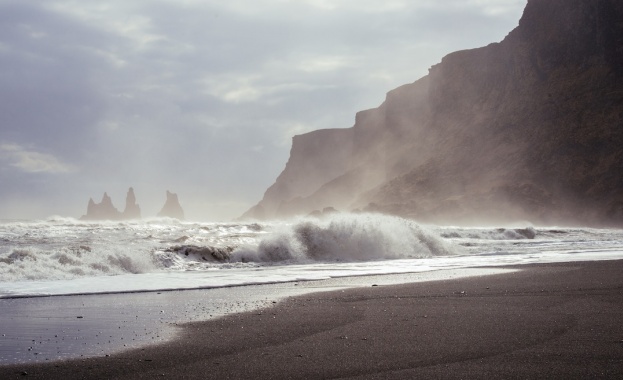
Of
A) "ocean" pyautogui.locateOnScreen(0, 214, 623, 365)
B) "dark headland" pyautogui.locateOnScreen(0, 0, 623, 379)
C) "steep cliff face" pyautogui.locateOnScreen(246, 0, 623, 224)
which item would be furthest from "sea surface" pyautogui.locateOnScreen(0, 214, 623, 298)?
"steep cliff face" pyautogui.locateOnScreen(246, 0, 623, 224)

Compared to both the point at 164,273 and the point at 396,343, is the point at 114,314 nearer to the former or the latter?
the point at 396,343

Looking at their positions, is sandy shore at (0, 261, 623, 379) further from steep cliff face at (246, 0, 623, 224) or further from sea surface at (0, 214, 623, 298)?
steep cliff face at (246, 0, 623, 224)

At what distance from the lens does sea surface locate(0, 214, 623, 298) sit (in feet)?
44.8

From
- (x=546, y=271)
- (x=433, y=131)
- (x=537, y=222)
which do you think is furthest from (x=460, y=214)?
(x=546, y=271)

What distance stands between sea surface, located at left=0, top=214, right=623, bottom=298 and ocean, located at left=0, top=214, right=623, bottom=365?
0.11ft

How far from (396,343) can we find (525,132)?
84.3 meters

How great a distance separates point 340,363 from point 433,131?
341 feet

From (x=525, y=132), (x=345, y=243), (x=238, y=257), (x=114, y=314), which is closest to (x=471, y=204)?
(x=525, y=132)

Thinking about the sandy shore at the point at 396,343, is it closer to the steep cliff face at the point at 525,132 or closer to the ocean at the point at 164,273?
the ocean at the point at 164,273

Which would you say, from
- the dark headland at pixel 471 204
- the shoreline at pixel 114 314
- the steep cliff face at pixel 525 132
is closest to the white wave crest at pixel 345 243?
the shoreline at pixel 114 314

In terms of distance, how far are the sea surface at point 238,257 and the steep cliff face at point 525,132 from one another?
2061 inches

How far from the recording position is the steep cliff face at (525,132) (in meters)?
77.2

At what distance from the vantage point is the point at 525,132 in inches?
3329

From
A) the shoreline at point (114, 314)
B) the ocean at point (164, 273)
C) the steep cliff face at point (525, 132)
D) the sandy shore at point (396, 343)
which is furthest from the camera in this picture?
the steep cliff face at point (525, 132)
